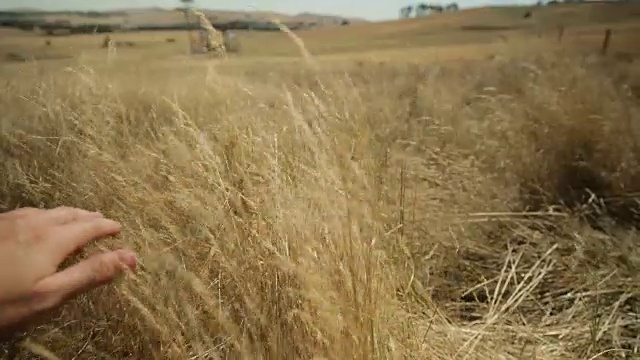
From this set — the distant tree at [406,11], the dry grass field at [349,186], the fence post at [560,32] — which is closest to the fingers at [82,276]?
the dry grass field at [349,186]

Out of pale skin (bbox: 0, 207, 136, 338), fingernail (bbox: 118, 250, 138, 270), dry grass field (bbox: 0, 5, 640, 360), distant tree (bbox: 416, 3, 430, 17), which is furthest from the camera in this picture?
distant tree (bbox: 416, 3, 430, 17)

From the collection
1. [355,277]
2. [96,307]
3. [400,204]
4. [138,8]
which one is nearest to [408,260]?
[400,204]

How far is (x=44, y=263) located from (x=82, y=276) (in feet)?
0.20

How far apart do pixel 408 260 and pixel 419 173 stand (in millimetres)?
642

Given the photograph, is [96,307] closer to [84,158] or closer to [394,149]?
[84,158]

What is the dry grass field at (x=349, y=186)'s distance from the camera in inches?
44.9

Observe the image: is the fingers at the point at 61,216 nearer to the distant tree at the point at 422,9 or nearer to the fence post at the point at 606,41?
the distant tree at the point at 422,9

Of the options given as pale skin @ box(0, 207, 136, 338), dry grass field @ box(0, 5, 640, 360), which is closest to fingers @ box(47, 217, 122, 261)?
pale skin @ box(0, 207, 136, 338)

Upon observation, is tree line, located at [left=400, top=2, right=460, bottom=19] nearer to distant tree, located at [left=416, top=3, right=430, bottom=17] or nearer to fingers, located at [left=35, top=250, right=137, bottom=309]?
distant tree, located at [left=416, top=3, right=430, bottom=17]

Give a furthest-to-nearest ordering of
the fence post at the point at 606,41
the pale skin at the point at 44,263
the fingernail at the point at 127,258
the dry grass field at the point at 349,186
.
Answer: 1. the fence post at the point at 606,41
2. the dry grass field at the point at 349,186
3. the fingernail at the point at 127,258
4. the pale skin at the point at 44,263

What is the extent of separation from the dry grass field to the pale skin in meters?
0.13

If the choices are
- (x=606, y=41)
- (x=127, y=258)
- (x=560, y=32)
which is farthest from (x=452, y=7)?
(x=127, y=258)

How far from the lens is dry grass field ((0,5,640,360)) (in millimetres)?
1142

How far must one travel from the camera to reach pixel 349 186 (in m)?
1.21
